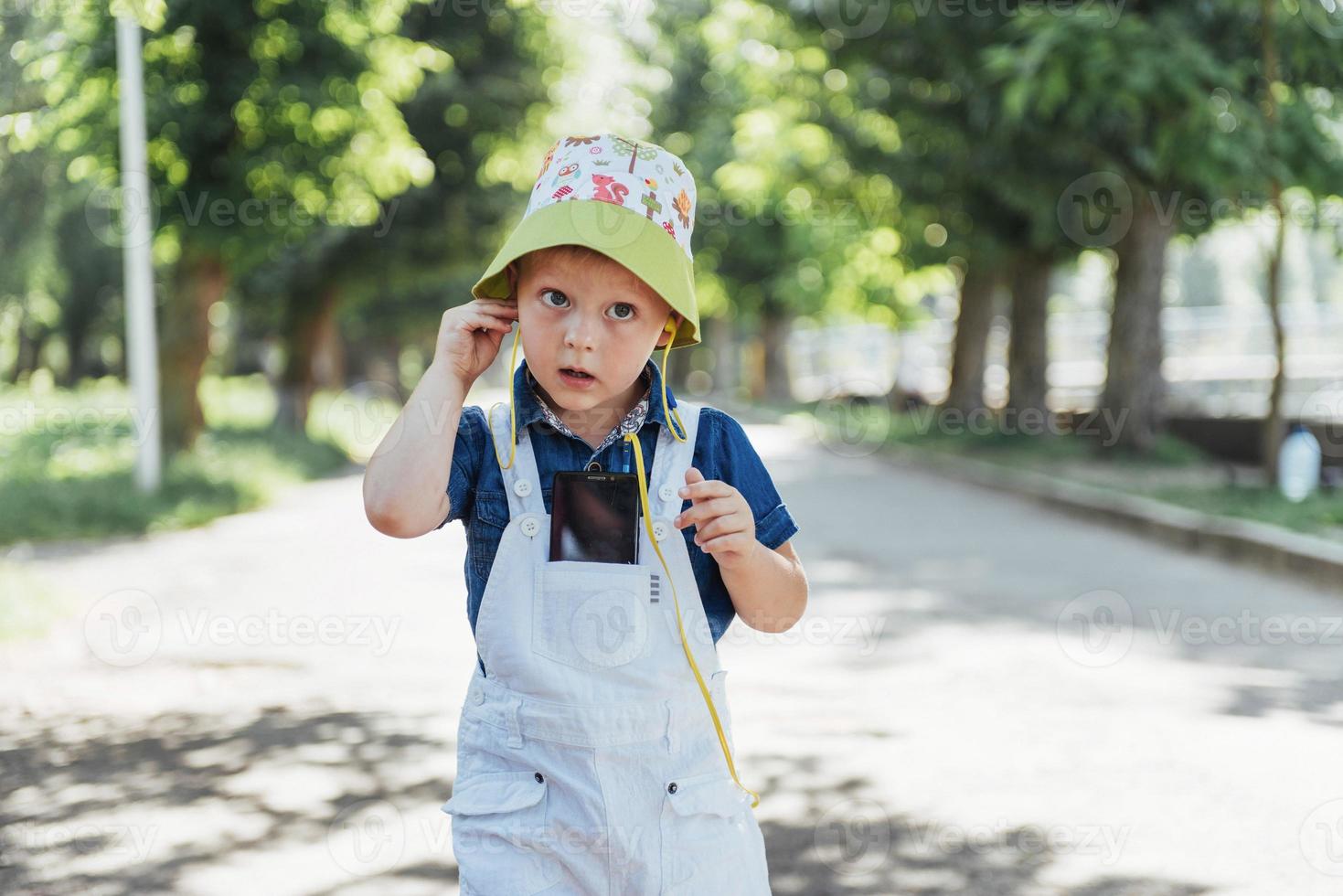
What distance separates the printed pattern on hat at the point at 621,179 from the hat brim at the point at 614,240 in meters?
0.02

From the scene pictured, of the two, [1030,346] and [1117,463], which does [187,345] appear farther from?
[1030,346]

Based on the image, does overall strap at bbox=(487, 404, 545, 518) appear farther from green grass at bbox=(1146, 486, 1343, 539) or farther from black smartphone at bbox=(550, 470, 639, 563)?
green grass at bbox=(1146, 486, 1343, 539)

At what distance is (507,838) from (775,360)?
143 ft

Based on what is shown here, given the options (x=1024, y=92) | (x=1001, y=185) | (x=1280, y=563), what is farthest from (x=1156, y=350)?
(x=1280, y=563)

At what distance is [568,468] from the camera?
88.0 inches

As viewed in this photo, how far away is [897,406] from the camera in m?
32.1

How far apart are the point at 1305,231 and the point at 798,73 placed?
375 inches

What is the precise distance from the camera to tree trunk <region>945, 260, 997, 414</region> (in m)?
24.5

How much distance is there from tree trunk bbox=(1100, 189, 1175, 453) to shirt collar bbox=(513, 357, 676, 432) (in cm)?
1523

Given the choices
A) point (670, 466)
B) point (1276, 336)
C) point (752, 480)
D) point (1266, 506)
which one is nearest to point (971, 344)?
point (1276, 336)

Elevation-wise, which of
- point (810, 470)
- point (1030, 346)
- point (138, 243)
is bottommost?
point (810, 470)

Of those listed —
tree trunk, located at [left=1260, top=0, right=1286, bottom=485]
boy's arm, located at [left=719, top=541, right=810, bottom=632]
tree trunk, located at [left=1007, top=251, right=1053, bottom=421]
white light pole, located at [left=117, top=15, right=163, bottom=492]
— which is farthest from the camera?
tree trunk, located at [left=1007, top=251, right=1053, bottom=421]

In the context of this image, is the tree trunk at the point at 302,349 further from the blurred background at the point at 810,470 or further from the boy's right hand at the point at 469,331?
the boy's right hand at the point at 469,331

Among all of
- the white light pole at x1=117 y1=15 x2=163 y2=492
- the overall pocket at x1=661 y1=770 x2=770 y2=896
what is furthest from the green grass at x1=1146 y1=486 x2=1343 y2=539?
the white light pole at x1=117 y1=15 x2=163 y2=492
